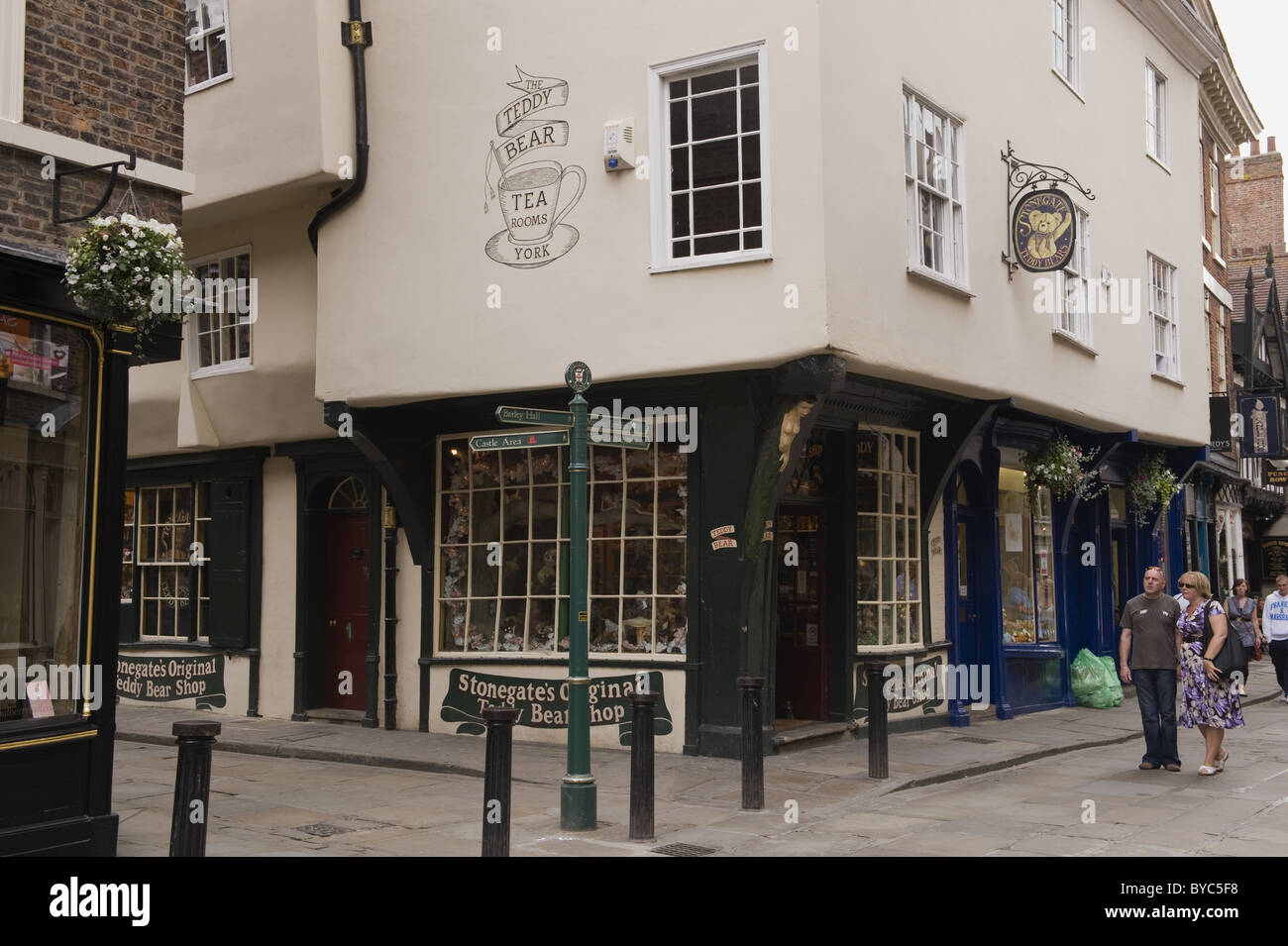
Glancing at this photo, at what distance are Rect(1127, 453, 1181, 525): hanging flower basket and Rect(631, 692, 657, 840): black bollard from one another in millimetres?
12482

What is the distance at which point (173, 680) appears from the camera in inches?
634

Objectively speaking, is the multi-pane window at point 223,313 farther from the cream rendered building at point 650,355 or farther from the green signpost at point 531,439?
the green signpost at point 531,439

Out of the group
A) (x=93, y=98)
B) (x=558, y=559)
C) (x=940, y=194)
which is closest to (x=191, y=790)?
(x=93, y=98)

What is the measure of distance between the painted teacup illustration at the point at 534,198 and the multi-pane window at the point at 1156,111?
10.5 metres

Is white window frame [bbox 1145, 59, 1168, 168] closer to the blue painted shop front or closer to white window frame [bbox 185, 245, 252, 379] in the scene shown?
the blue painted shop front

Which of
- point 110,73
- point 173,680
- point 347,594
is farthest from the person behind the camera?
point 173,680

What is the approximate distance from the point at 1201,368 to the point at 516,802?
14.3 meters

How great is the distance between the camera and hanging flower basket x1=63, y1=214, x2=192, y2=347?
7.38 m

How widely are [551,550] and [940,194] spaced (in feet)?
17.4

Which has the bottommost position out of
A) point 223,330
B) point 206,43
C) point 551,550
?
point 551,550

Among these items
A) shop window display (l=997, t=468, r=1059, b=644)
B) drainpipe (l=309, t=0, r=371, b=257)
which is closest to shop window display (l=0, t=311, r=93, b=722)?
drainpipe (l=309, t=0, r=371, b=257)

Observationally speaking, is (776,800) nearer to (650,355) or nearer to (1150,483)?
(650,355)

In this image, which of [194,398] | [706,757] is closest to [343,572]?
[194,398]
